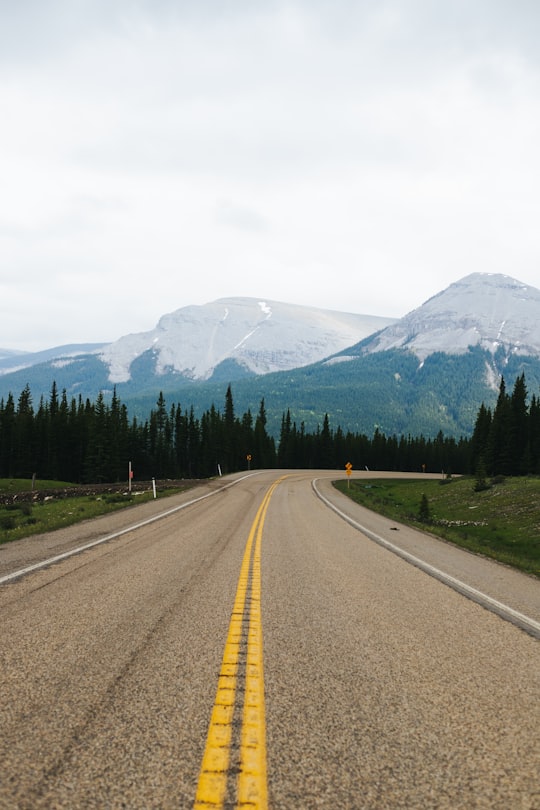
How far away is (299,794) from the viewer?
2732 millimetres

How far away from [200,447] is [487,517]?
Answer: 8082cm

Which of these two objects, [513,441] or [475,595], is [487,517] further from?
[513,441]

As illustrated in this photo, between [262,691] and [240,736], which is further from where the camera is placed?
[262,691]

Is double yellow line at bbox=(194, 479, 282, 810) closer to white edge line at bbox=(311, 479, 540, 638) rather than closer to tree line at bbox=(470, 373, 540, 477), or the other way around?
white edge line at bbox=(311, 479, 540, 638)

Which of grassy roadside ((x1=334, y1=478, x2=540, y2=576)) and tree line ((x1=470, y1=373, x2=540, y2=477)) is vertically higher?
tree line ((x1=470, y1=373, x2=540, y2=477))

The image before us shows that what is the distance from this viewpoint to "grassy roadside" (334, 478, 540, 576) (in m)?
16.9

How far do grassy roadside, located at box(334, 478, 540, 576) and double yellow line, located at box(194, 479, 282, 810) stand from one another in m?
8.61

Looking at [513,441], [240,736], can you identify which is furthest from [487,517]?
[513,441]

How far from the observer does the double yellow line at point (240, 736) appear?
2.69 metres

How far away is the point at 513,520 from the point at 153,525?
57.1 feet

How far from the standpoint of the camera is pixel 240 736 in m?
3.31

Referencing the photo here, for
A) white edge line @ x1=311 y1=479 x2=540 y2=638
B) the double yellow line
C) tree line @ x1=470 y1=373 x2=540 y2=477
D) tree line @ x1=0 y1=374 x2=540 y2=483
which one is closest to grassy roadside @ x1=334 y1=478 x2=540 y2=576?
white edge line @ x1=311 y1=479 x2=540 y2=638

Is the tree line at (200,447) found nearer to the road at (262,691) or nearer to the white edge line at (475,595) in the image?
the white edge line at (475,595)

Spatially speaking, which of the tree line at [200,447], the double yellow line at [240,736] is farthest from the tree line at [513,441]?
the double yellow line at [240,736]
